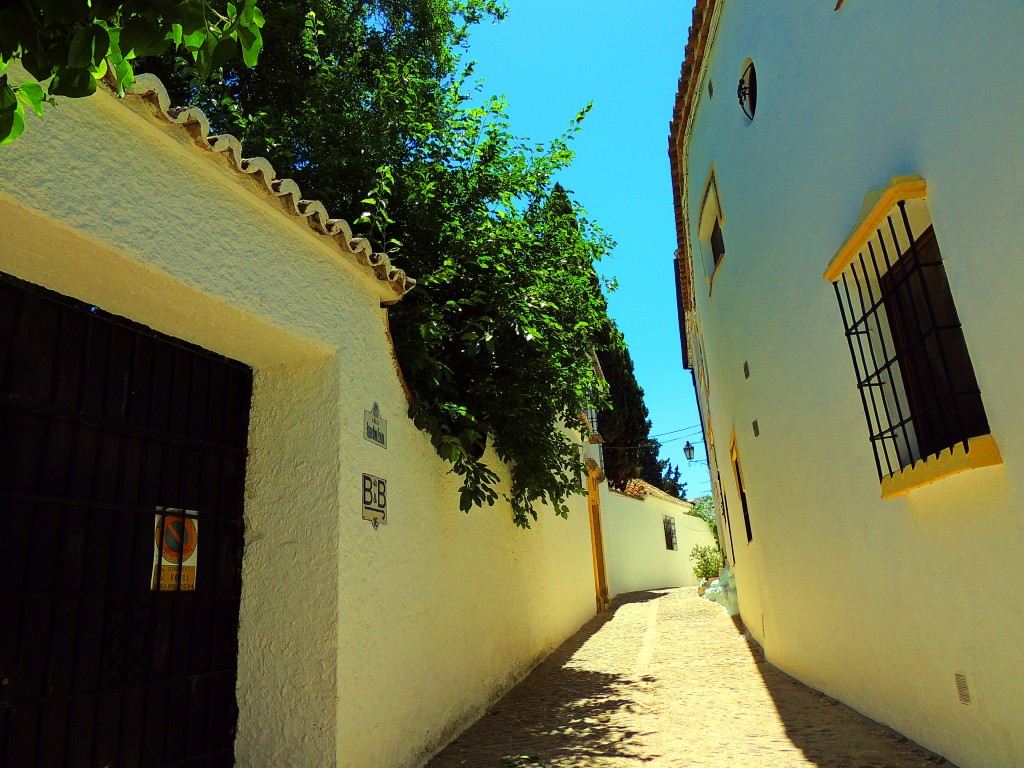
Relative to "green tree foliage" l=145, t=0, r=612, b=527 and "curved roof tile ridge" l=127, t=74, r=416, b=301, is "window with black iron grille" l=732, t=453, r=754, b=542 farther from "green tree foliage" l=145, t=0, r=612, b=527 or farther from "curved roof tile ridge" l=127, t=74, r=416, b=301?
"curved roof tile ridge" l=127, t=74, r=416, b=301

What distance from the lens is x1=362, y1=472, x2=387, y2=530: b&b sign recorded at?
12.4 ft

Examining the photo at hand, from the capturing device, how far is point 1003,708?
114 inches

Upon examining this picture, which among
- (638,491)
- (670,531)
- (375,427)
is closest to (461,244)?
(375,427)

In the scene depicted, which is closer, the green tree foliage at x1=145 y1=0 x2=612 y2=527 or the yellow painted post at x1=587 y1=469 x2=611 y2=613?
the green tree foliage at x1=145 y1=0 x2=612 y2=527

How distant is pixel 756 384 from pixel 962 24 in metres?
3.75

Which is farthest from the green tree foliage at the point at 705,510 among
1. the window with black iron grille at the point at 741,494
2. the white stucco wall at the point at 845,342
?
the white stucco wall at the point at 845,342

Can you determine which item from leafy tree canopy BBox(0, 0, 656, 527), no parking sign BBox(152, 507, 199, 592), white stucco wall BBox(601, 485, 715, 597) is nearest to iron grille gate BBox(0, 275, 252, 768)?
no parking sign BBox(152, 507, 199, 592)

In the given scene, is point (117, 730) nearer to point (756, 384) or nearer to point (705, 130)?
point (756, 384)

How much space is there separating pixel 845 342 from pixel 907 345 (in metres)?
0.51

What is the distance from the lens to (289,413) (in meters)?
3.73

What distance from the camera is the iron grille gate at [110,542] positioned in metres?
2.60

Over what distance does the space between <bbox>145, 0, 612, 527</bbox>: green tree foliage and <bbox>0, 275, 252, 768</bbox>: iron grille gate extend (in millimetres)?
1515

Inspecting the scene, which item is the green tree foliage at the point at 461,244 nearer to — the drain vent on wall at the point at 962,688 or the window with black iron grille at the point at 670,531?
the drain vent on wall at the point at 962,688

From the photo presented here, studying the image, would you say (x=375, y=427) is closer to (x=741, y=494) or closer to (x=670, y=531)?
(x=741, y=494)
